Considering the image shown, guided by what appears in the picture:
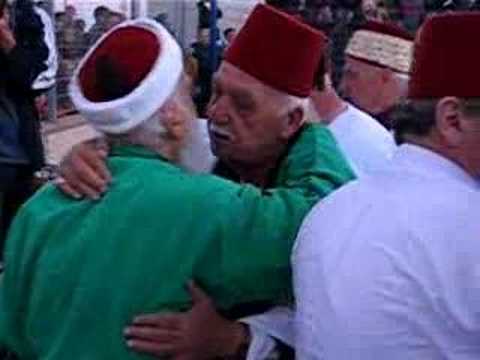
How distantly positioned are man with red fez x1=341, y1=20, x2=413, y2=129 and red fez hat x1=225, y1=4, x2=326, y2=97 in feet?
8.27

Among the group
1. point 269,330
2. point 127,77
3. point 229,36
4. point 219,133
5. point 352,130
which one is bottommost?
point 229,36

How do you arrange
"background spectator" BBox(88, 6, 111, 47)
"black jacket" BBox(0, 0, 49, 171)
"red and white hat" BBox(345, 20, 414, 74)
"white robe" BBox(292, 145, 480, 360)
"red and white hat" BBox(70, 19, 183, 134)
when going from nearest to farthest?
"white robe" BBox(292, 145, 480, 360), "red and white hat" BBox(70, 19, 183, 134), "red and white hat" BBox(345, 20, 414, 74), "black jacket" BBox(0, 0, 49, 171), "background spectator" BBox(88, 6, 111, 47)

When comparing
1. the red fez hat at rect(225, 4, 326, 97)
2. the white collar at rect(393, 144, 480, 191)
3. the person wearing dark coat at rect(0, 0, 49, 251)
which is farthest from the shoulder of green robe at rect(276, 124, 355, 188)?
the person wearing dark coat at rect(0, 0, 49, 251)

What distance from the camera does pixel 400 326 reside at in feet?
6.36

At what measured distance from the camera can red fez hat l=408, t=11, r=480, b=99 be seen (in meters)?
1.96

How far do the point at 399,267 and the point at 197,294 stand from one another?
15.8 inches

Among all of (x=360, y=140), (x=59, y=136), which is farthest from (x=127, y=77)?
(x=59, y=136)

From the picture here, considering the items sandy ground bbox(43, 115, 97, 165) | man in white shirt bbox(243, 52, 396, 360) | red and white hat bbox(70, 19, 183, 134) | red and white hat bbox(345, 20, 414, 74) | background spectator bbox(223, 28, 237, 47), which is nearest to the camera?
red and white hat bbox(70, 19, 183, 134)

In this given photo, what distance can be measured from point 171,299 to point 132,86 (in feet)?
1.25

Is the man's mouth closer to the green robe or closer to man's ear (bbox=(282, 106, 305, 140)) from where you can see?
man's ear (bbox=(282, 106, 305, 140))

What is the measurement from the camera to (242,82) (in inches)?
97.2

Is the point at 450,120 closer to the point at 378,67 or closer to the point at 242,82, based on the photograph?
the point at 242,82

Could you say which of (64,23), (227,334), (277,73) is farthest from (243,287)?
(64,23)

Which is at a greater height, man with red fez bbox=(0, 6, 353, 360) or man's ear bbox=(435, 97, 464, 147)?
man's ear bbox=(435, 97, 464, 147)
